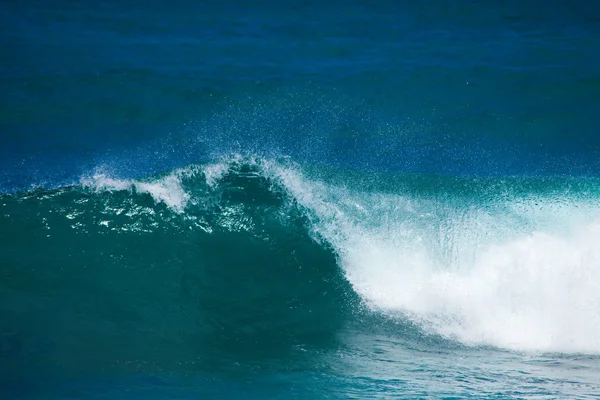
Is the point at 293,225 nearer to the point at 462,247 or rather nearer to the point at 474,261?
the point at 462,247

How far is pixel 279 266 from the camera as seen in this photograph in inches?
308

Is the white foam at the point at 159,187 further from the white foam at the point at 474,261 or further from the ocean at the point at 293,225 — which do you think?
the white foam at the point at 474,261

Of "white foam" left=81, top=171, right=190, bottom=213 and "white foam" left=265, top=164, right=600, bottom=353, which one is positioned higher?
"white foam" left=81, top=171, right=190, bottom=213

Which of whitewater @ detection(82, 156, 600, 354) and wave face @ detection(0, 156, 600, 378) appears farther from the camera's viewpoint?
whitewater @ detection(82, 156, 600, 354)

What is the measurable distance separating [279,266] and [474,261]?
263 centimetres

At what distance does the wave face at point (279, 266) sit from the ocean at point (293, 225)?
0.03 meters

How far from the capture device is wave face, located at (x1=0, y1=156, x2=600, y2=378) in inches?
262

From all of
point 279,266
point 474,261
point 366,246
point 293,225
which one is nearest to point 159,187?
Result: point 293,225

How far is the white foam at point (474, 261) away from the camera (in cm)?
713

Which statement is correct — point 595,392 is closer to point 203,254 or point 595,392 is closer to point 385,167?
point 203,254

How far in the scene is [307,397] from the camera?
17.4 ft

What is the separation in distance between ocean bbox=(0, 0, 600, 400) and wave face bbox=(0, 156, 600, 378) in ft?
0.10

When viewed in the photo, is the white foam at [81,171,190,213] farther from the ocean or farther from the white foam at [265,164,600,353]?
the white foam at [265,164,600,353]

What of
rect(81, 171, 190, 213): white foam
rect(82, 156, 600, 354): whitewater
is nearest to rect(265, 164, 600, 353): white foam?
rect(82, 156, 600, 354): whitewater
